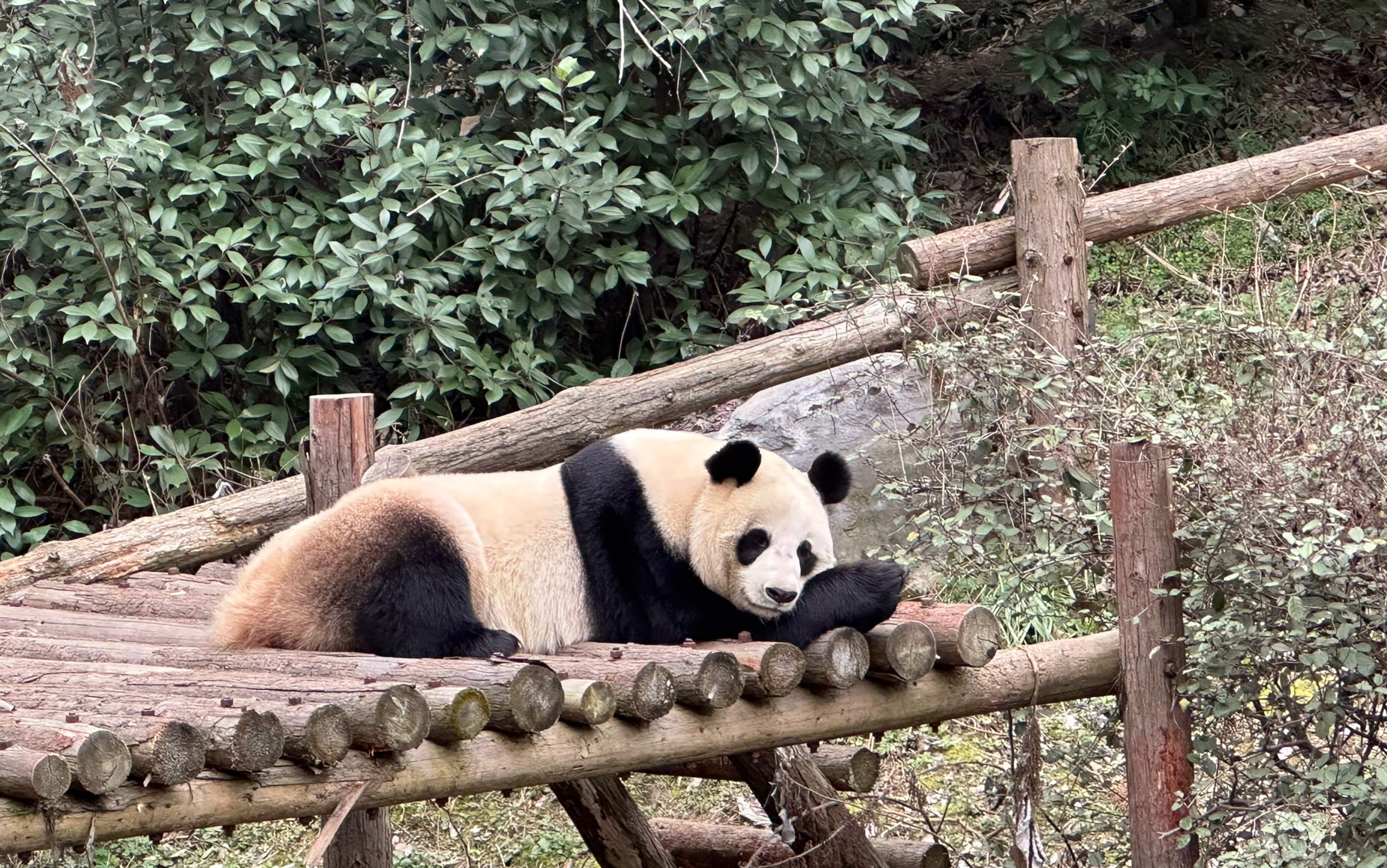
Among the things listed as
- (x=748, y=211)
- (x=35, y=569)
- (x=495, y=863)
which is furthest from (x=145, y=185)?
(x=495, y=863)

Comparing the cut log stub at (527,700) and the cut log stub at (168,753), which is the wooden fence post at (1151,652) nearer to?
the cut log stub at (527,700)

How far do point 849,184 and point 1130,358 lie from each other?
1890 millimetres

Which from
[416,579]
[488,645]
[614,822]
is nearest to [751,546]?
[488,645]

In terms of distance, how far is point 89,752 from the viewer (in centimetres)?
226

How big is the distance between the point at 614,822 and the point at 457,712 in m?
1.72

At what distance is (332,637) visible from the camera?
10.6 feet

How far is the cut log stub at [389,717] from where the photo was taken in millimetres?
2590

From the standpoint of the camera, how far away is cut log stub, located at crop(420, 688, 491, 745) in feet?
8.82

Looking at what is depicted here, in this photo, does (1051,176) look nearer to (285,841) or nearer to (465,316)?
(465,316)

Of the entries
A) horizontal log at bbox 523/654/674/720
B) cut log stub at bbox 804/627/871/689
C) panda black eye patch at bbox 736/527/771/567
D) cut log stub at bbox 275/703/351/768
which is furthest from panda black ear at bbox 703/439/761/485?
cut log stub at bbox 275/703/351/768

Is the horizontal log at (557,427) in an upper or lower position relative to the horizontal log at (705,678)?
upper

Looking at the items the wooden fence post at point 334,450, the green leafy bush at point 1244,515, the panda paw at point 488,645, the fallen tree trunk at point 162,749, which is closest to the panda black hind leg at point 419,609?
the panda paw at point 488,645

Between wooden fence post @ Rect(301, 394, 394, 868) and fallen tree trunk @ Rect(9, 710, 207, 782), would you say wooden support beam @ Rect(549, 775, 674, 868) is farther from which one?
fallen tree trunk @ Rect(9, 710, 207, 782)

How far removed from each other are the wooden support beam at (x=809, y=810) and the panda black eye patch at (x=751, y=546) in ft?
3.00
